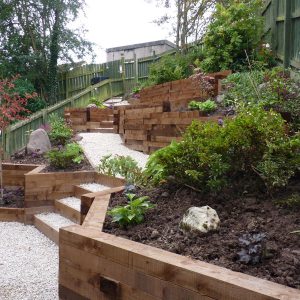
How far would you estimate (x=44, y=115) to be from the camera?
11.2 meters

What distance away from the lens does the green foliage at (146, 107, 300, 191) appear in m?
2.98

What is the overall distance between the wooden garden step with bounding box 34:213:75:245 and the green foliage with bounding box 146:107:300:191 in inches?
73.8

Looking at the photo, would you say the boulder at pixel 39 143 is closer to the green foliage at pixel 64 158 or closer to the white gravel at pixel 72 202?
the green foliage at pixel 64 158

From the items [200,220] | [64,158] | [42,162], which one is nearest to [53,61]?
[42,162]

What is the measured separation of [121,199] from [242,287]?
1.95 m

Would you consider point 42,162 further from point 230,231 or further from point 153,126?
point 230,231

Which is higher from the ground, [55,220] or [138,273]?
[138,273]

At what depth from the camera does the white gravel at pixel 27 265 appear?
11.1 feet

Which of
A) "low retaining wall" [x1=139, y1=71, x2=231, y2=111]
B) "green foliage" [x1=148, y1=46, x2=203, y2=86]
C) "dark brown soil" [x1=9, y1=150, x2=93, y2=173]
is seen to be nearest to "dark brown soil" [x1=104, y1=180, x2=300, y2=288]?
"dark brown soil" [x1=9, y1=150, x2=93, y2=173]

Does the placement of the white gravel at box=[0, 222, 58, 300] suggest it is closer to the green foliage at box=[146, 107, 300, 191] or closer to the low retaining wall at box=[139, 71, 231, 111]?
the green foliage at box=[146, 107, 300, 191]

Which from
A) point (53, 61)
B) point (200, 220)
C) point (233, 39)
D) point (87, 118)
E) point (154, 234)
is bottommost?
point (154, 234)

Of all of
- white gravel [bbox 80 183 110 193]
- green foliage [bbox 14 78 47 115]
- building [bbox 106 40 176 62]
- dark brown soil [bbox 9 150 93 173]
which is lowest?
white gravel [bbox 80 183 110 193]

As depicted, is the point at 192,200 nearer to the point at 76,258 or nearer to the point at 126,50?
the point at 76,258

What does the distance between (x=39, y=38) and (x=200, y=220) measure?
17225 millimetres
